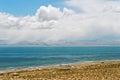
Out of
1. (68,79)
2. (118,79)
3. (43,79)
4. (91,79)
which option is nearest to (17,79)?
(43,79)

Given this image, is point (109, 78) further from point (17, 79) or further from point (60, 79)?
point (17, 79)

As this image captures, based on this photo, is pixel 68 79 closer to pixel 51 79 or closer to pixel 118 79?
pixel 51 79

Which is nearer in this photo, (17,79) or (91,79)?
(91,79)

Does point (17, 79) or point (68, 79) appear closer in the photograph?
point (68, 79)

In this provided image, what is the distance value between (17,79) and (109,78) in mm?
15259

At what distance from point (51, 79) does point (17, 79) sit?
6249 mm

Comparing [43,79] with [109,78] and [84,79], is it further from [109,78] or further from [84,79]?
[109,78]

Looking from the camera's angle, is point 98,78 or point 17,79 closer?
point 98,78

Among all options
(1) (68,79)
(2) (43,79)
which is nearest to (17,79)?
(2) (43,79)

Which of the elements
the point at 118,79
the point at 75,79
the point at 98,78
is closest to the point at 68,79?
the point at 75,79

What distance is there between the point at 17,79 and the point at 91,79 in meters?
12.7

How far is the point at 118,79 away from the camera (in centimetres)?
4684

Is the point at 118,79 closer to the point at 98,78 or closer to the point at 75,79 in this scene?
the point at 98,78

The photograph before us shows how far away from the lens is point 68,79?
1921 inches
